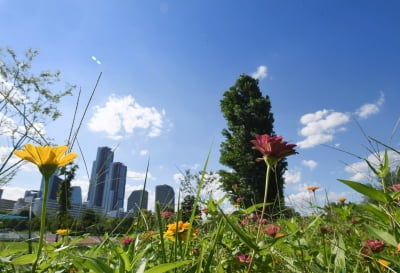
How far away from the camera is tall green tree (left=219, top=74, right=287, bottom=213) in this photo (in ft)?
56.8

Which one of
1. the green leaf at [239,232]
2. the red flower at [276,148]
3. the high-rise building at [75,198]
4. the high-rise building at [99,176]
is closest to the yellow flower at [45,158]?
the green leaf at [239,232]

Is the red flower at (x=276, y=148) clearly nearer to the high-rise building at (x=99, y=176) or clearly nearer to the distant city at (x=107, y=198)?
the distant city at (x=107, y=198)

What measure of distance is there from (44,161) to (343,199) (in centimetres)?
294

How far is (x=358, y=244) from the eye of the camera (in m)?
1.55

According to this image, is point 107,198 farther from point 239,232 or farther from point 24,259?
point 239,232

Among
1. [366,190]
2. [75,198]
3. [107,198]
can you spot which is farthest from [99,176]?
[75,198]

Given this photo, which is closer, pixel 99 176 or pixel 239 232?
pixel 239 232

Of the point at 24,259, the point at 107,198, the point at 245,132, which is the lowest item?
the point at 24,259

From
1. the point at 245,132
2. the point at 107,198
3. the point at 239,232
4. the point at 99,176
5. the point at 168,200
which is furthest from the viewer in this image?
the point at 245,132

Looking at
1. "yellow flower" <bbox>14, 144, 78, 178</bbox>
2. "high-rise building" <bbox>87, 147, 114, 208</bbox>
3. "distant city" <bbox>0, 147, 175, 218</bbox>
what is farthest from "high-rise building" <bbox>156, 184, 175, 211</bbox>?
"yellow flower" <bbox>14, 144, 78, 178</bbox>

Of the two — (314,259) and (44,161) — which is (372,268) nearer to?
(314,259)

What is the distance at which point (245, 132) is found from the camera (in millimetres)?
18922

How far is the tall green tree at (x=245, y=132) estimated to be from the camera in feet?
56.8

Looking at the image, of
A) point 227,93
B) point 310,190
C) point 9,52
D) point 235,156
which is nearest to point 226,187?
point 235,156
